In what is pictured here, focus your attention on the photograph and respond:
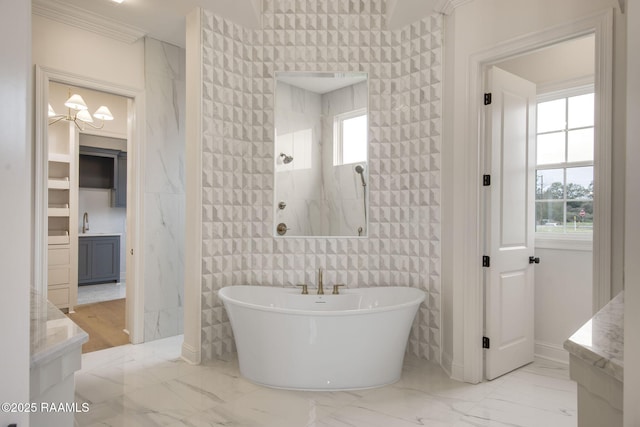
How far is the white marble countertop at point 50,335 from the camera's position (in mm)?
841

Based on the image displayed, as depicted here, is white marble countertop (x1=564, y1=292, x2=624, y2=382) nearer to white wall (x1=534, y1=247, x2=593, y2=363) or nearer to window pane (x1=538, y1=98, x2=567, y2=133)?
white wall (x1=534, y1=247, x2=593, y2=363)

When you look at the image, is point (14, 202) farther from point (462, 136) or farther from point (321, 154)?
point (321, 154)

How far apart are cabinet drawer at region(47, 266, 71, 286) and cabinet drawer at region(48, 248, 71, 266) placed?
8 centimetres

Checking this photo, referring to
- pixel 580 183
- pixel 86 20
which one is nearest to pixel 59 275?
pixel 86 20

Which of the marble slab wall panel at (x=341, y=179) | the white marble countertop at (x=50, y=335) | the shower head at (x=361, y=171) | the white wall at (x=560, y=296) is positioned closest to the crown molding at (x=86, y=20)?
the marble slab wall panel at (x=341, y=179)

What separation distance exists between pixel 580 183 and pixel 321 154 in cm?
224

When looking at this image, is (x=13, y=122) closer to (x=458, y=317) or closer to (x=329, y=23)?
(x=458, y=317)

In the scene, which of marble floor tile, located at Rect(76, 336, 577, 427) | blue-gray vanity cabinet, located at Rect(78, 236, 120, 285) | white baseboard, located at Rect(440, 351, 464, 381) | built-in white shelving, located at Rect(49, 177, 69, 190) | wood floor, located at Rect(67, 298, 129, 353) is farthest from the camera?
blue-gray vanity cabinet, located at Rect(78, 236, 120, 285)

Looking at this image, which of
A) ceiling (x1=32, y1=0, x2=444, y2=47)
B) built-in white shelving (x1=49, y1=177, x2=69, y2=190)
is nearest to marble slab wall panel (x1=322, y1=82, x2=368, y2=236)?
ceiling (x1=32, y1=0, x2=444, y2=47)

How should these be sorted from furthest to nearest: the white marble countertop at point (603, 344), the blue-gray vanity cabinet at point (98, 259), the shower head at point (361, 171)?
the blue-gray vanity cabinet at point (98, 259) < the shower head at point (361, 171) < the white marble countertop at point (603, 344)

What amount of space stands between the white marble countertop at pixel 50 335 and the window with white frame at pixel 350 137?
2.64m

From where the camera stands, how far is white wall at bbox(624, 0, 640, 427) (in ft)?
1.94

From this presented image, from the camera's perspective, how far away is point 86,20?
126 inches

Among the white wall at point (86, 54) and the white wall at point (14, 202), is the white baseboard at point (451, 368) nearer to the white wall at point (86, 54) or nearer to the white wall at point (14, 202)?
the white wall at point (14, 202)
